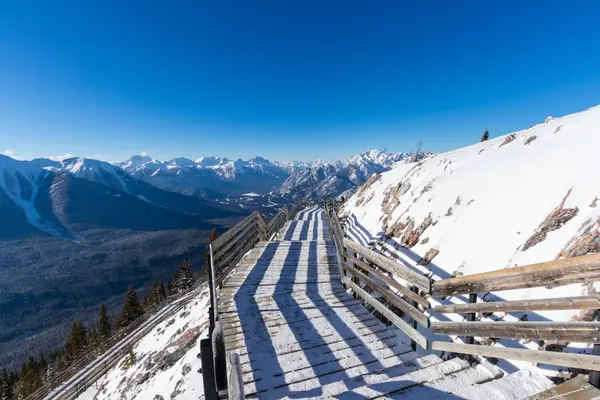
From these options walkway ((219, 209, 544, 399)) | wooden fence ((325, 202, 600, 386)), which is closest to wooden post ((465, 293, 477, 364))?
wooden fence ((325, 202, 600, 386))

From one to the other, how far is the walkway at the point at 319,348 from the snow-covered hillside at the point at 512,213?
2.08 meters

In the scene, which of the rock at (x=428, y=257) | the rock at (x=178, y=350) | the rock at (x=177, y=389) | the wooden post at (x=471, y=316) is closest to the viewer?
the wooden post at (x=471, y=316)

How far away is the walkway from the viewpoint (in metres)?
3.82

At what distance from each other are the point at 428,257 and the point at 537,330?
665 centimetres

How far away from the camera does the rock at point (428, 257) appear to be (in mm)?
9365

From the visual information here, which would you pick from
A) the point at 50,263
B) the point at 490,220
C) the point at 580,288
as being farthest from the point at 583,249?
the point at 50,263

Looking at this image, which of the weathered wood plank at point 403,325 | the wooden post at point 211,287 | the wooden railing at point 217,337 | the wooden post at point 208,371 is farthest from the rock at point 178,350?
the wooden post at point 208,371

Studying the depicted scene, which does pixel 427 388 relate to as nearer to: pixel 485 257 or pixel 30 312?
pixel 485 257

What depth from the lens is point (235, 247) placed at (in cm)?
995

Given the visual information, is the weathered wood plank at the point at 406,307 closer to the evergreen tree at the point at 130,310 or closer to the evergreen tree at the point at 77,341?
the evergreen tree at the point at 130,310

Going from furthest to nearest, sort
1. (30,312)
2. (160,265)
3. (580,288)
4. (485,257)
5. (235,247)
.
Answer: (160,265)
(30,312)
(235,247)
(485,257)
(580,288)

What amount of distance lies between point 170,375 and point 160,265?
8229 inches

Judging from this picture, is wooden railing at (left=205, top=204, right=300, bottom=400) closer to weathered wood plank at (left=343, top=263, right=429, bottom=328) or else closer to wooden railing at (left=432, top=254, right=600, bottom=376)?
wooden railing at (left=432, top=254, right=600, bottom=376)

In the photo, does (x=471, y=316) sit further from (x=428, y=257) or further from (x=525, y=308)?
(x=428, y=257)
